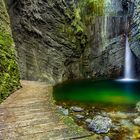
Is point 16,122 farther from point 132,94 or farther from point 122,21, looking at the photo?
point 122,21

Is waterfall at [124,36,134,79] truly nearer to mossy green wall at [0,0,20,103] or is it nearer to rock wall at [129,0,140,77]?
rock wall at [129,0,140,77]

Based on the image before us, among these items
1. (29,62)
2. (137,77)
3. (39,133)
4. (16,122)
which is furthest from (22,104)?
(137,77)

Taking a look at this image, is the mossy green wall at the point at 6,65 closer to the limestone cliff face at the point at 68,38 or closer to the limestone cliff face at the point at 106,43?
the limestone cliff face at the point at 68,38

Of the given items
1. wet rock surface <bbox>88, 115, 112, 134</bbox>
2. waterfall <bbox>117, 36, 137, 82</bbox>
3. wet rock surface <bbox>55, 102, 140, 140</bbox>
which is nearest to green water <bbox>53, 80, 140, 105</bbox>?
wet rock surface <bbox>55, 102, 140, 140</bbox>

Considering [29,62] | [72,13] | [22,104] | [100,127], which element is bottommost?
[100,127]

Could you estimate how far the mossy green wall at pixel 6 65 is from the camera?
11.1m

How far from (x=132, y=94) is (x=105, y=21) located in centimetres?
940

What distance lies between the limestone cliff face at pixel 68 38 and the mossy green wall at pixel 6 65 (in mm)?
4845

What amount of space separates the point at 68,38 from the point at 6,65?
9796 millimetres

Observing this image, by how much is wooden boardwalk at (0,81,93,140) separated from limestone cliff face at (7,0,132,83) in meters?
8.93

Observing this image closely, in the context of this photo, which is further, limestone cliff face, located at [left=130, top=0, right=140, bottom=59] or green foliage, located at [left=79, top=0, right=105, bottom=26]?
green foliage, located at [left=79, top=0, right=105, bottom=26]

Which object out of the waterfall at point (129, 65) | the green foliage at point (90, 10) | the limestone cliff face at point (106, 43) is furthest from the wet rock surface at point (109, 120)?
the green foliage at point (90, 10)

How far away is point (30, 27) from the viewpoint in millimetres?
19406

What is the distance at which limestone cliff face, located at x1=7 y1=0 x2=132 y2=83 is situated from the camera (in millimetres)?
19266
